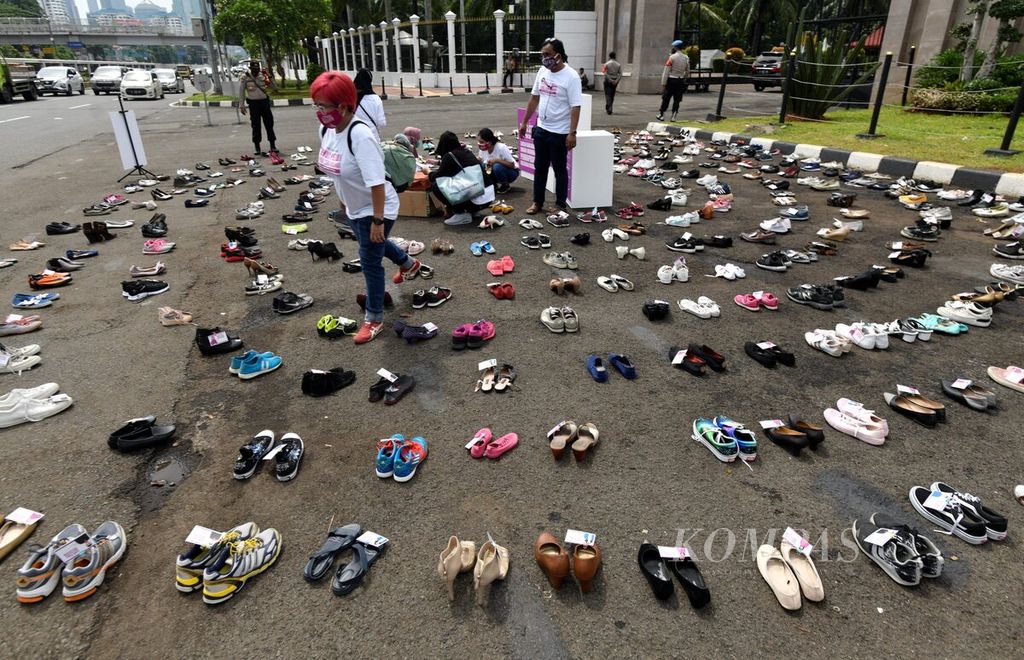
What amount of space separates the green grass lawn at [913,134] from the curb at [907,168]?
0.38 m

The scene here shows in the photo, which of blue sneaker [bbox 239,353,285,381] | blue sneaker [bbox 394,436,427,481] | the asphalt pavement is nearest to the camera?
the asphalt pavement

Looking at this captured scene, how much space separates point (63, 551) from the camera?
2.45 m

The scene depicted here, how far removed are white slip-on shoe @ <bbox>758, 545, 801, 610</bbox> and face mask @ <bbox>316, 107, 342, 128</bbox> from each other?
3594mm

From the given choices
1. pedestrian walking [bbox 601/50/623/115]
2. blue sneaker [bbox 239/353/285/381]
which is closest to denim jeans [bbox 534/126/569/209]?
blue sneaker [bbox 239/353/285/381]

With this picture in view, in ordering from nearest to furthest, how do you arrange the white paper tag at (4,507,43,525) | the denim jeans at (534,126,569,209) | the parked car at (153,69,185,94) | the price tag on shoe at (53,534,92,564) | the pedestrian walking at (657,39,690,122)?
the price tag on shoe at (53,534,92,564), the white paper tag at (4,507,43,525), the denim jeans at (534,126,569,209), the pedestrian walking at (657,39,690,122), the parked car at (153,69,185,94)

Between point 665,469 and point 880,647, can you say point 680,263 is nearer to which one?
point 665,469

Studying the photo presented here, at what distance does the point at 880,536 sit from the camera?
8.18 ft

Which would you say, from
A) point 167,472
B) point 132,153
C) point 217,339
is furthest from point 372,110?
point 132,153

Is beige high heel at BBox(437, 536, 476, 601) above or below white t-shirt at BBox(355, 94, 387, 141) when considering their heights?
below

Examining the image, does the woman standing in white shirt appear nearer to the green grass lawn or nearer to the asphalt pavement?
the asphalt pavement

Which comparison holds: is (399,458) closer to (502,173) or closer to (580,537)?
(580,537)

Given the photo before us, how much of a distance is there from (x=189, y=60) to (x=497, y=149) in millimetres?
176404

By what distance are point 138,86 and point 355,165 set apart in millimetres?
36021

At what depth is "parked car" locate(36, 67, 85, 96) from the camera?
3119 centimetres
